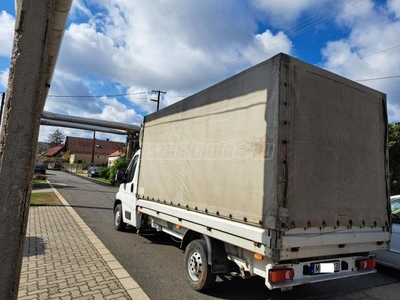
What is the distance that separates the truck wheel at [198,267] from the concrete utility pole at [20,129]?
2.57 metres

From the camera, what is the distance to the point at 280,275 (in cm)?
338

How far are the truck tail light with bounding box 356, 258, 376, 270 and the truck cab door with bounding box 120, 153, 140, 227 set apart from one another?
15.3ft

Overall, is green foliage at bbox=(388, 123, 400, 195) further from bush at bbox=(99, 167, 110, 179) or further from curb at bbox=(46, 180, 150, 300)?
bush at bbox=(99, 167, 110, 179)

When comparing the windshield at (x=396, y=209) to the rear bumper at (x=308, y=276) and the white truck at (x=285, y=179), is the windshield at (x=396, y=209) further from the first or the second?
the rear bumper at (x=308, y=276)

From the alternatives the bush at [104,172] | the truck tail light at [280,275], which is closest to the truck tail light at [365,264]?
the truck tail light at [280,275]

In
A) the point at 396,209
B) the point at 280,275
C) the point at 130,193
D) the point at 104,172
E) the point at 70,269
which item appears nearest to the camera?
the point at 280,275

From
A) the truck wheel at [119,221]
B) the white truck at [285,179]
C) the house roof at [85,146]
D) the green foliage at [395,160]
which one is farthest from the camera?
the house roof at [85,146]

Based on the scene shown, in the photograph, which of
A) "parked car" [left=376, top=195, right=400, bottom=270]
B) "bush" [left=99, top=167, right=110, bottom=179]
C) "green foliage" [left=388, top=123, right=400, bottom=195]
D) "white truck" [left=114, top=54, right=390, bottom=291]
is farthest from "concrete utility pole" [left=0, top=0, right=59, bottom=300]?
"bush" [left=99, top=167, right=110, bottom=179]

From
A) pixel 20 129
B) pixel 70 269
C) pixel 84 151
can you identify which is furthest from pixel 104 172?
pixel 84 151

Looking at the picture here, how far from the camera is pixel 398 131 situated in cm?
1936

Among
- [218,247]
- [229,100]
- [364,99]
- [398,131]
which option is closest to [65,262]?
[218,247]

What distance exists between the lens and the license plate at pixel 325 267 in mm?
3662

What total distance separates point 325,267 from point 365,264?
32.2 inches

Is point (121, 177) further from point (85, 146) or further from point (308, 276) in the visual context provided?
point (85, 146)
